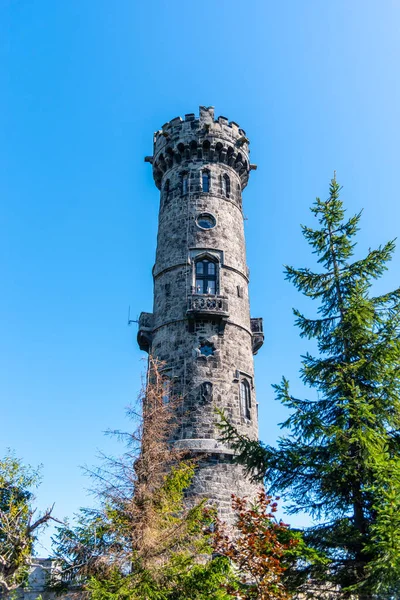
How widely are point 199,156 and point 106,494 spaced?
18.8m

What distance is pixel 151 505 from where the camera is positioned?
14656mm

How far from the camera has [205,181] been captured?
27.9 m

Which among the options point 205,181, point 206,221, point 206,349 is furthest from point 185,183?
point 206,349

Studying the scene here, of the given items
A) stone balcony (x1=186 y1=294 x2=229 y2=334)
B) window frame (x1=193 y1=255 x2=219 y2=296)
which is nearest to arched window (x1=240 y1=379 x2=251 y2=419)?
stone balcony (x1=186 y1=294 x2=229 y2=334)

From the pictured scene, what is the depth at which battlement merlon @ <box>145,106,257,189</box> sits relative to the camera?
28.3m

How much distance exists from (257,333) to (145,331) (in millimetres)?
5713

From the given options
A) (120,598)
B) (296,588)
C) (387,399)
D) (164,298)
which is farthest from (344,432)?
(164,298)

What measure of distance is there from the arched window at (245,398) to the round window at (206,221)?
311 inches

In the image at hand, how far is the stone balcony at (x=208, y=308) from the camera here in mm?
23567

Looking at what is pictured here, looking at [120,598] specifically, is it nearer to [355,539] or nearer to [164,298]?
[355,539]

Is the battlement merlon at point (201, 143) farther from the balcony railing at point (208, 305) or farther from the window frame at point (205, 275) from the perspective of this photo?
the balcony railing at point (208, 305)

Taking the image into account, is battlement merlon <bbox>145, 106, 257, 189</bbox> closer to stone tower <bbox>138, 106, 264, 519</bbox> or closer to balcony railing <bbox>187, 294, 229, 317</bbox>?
stone tower <bbox>138, 106, 264, 519</bbox>

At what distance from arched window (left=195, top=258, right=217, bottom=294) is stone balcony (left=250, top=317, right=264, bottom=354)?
11.1 ft

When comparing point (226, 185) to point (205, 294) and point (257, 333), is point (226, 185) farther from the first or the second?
point (257, 333)
